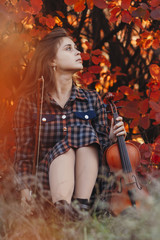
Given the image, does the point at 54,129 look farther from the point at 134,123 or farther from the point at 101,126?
the point at 134,123

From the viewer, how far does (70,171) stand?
79.8 inches

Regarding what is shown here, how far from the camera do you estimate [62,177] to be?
197 centimetres

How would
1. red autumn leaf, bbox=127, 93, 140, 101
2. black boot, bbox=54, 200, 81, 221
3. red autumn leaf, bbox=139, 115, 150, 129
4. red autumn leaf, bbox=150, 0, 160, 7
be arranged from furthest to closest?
red autumn leaf, bbox=127, 93, 140, 101
red autumn leaf, bbox=139, 115, 150, 129
red autumn leaf, bbox=150, 0, 160, 7
black boot, bbox=54, 200, 81, 221

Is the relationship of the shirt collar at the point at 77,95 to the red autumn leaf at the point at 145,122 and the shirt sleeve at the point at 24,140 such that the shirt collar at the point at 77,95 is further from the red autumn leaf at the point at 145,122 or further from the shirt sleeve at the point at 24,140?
the red autumn leaf at the point at 145,122

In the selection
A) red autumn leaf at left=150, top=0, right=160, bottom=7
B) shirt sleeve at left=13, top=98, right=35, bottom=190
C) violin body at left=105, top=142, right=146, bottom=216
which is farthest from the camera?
red autumn leaf at left=150, top=0, right=160, bottom=7

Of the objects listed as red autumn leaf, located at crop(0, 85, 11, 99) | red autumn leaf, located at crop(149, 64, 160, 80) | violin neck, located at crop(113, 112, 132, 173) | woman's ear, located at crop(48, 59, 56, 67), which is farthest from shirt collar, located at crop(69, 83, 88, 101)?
red autumn leaf, located at crop(0, 85, 11, 99)

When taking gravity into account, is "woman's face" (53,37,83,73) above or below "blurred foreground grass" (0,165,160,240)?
above

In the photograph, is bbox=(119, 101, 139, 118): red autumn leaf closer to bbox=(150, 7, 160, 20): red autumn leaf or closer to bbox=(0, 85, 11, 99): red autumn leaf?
bbox=(150, 7, 160, 20): red autumn leaf

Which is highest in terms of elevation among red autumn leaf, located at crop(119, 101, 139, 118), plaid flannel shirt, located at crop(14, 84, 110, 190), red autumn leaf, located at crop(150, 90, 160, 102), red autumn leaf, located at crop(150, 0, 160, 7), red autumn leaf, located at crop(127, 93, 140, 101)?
red autumn leaf, located at crop(150, 0, 160, 7)

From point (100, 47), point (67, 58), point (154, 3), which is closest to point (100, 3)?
point (154, 3)

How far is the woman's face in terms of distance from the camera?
236cm

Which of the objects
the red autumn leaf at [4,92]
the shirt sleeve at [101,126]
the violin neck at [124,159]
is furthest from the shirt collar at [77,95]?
the red autumn leaf at [4,92]

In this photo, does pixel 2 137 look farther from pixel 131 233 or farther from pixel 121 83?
pixel 131 233

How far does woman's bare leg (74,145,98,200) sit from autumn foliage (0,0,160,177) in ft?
2.42
